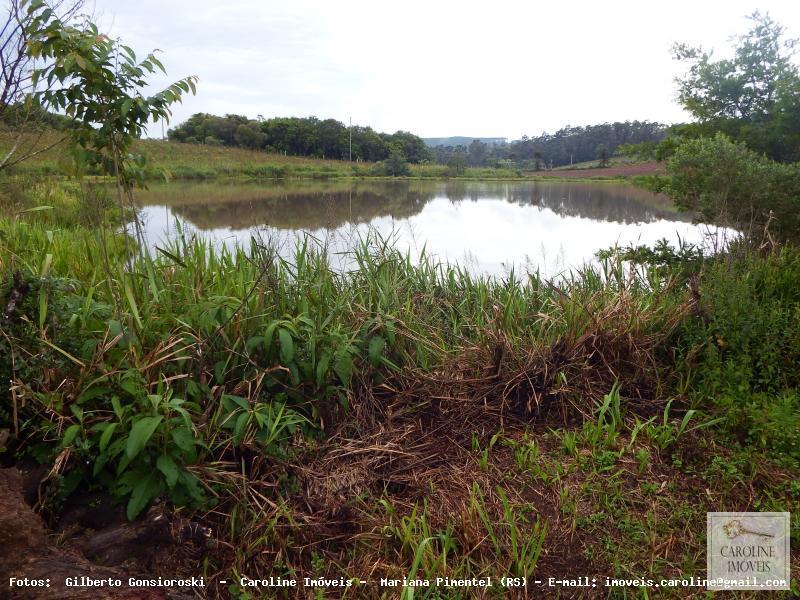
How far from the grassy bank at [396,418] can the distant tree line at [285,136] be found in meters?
22.1

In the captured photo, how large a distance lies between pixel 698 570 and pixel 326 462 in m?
1.55

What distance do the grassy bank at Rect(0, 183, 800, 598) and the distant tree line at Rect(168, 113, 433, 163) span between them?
2214 cm

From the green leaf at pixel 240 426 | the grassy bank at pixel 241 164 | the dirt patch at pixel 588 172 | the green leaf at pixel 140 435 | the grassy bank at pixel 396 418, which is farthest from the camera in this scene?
the dirt patch at pixel 588 172

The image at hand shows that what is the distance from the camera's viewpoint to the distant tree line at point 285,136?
25.7 meters

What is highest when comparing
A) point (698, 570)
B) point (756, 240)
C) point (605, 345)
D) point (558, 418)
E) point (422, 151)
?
point (422, 151)

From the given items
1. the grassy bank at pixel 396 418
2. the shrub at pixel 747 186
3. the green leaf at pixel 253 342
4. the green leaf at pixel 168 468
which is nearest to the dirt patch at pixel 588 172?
the shrub at pixel 747 186

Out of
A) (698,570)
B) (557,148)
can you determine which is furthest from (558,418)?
(557,148)

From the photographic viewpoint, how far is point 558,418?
9.66ft

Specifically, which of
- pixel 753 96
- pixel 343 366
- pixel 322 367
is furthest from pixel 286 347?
pixel 753 96

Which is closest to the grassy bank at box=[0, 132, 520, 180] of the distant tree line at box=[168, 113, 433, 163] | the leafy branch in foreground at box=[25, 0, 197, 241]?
the distant tree line at box=[168, 113, 433, 163]

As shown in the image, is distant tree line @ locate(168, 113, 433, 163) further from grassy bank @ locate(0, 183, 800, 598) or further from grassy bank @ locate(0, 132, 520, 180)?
grassy bank @ locate(0, 183, 800, 598)

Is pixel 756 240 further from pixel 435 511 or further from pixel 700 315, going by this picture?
pixel 435 511

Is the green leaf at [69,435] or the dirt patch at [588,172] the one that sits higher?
the dirt patch at [588,172]

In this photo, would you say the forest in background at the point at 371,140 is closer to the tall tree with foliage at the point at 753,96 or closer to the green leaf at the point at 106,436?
the tall tree with foliage at the point at 753,96
